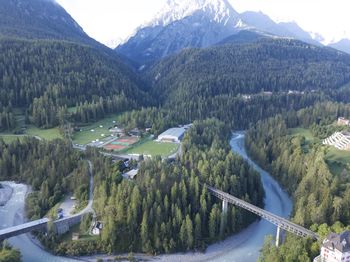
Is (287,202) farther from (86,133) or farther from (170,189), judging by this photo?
(86,133)

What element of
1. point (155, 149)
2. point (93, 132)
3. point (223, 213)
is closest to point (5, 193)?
point (155, 149)

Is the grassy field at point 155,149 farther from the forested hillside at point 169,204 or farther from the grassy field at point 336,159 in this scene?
the grassy field at point 336,159

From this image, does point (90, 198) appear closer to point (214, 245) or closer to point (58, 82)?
point (214, 245)

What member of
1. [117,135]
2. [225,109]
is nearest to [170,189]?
[117,135]

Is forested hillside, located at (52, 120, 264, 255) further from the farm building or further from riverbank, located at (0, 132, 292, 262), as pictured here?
the farm building

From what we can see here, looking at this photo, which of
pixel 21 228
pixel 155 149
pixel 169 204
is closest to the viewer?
pixel 21 228
